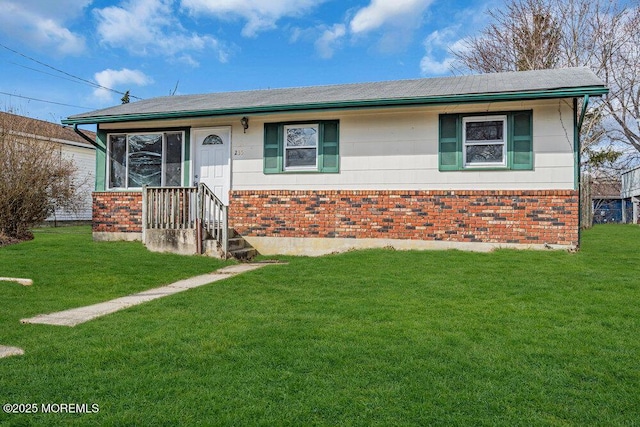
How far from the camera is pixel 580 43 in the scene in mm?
20109

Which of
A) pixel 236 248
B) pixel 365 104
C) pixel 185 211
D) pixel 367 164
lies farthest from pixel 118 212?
pixel 365 104

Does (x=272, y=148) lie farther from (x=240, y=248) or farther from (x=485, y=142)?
(x=485, y=142)

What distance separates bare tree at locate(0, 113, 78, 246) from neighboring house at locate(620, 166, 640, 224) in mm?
29814

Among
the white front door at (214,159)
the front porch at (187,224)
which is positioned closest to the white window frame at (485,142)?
the front porch at (187,224)

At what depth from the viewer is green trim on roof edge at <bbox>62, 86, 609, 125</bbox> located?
8461 millimetres

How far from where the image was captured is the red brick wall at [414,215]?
8945mm

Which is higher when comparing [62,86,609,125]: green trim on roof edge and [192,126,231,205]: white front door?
[62,86,609,125]: green trim on roof edge

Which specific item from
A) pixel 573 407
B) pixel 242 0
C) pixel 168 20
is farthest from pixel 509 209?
pixel 168 20

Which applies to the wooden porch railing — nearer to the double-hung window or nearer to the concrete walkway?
the concrete walkway

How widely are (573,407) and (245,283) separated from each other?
183 inches

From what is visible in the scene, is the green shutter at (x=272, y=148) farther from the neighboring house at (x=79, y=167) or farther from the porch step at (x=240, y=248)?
the neighboring house at (x=79, y=167)

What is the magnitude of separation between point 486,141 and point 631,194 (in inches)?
1013

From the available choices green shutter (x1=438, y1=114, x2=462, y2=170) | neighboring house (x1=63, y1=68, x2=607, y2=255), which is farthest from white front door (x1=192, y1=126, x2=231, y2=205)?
green shutter (x1=438, y1=114, x2=462, y2=170)

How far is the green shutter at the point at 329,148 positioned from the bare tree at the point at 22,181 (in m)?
7.24
